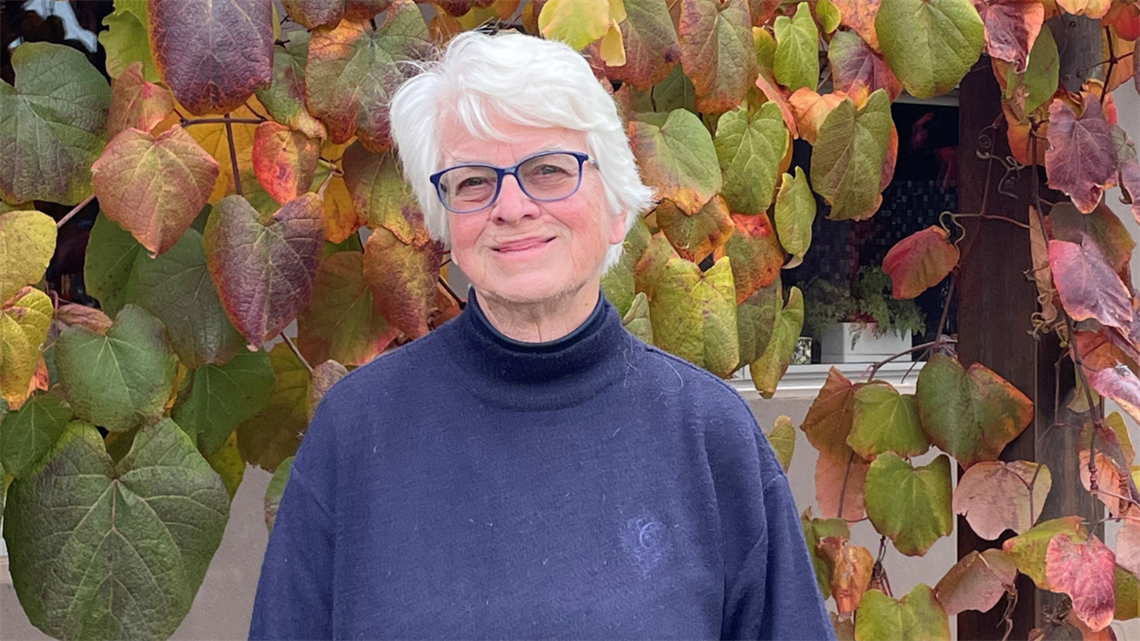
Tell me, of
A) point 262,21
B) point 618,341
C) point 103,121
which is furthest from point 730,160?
point 103,121

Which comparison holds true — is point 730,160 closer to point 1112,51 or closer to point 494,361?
point 494,361

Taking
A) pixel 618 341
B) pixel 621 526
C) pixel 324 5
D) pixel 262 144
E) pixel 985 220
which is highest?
pixel 324 5

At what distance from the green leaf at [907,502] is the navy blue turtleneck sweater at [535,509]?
736 millimetres

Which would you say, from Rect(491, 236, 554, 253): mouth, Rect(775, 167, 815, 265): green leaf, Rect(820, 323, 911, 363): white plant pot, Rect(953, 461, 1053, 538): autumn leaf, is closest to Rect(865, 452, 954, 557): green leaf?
Rect(953, 461, 1053, 538): autumn leaf

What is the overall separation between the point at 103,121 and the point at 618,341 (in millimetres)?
648

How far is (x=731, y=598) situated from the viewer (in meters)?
1.24

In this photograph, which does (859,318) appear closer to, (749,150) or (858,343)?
(858,343)

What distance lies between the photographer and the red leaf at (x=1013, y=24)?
1820 mm

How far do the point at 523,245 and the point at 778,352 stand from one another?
75cm

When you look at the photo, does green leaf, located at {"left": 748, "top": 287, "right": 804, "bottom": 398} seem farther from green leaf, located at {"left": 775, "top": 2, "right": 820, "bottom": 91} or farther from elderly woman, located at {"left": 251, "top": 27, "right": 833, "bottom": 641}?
elderly woman, located at {"left": 251, "top": 27, "right": 833, "bottom": 641}

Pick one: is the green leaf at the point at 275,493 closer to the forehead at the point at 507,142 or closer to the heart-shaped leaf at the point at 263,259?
the heart-shaped leaf at the point at 263,259

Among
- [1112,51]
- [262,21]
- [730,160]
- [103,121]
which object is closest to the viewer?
[262,21]

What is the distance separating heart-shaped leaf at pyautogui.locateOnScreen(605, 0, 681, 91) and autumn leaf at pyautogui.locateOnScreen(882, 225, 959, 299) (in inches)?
28.3

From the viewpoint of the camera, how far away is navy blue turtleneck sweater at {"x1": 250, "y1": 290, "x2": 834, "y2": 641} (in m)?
1.18
